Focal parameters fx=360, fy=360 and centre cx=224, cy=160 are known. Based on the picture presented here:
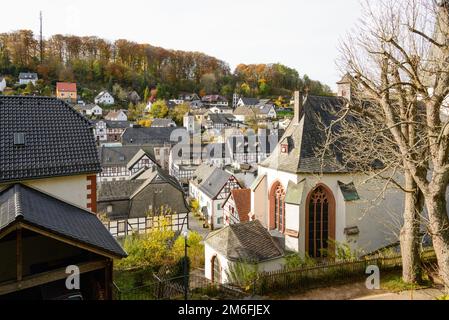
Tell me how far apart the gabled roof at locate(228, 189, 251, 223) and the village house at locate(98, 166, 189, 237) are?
4244 millimetres

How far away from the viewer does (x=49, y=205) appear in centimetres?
984

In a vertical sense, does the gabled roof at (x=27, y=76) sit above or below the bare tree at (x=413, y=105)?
above

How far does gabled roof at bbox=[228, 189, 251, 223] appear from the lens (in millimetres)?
29444

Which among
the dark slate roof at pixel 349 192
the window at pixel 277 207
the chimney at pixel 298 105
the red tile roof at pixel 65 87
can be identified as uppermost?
the red tile roof at pixel 65 87

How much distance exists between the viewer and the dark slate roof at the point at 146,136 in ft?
202

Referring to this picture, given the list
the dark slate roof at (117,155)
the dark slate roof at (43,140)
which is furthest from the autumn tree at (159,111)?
the dark slate roof at (43,140)

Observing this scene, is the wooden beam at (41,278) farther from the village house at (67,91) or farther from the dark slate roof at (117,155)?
the village house at (67,91)

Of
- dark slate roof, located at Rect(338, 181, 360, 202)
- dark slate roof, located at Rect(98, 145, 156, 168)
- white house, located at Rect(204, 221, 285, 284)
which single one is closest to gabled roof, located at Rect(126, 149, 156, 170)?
dark slate roof, located at Rect(98, 145, 156, 168)

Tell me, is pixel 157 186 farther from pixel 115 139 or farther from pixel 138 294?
pixel 115 139

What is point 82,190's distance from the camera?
1167 cm

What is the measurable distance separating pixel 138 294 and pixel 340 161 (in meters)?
10.6

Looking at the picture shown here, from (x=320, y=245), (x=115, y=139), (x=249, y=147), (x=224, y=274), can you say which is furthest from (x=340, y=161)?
(x=115, y=139)

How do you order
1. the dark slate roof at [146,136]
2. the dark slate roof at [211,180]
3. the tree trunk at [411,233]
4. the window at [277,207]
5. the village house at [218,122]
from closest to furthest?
the tree trunk at [411,233] < the window at [277,207] < the dark slate roof at [211,180] < the dark slate roof at [146,136] < the village house at [218,122]

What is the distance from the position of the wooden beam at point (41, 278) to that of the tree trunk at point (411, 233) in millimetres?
8314
